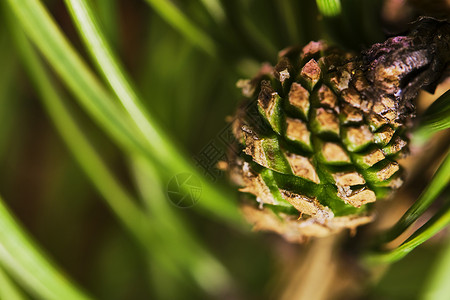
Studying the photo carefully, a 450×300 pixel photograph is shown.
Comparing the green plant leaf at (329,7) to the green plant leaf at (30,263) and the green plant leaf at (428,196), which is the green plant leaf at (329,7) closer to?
the green plant leaf at (428,196)

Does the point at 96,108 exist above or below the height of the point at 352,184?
above

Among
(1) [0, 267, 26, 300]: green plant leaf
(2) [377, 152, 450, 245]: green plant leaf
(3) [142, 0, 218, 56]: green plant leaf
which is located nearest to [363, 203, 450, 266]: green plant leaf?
(2) [377, 152, 450, 245]: green plant leaf

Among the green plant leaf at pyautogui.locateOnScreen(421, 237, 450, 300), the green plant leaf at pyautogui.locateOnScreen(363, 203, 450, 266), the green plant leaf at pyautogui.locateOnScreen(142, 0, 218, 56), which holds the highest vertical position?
the green plant leaf at pyautogui.locateOnScreen(142, 0, 218, 56)

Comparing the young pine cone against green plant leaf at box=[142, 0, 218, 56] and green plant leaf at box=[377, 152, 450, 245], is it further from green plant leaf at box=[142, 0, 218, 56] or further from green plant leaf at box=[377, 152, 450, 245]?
green plant leaf at box=[142, 0, 218, 56]

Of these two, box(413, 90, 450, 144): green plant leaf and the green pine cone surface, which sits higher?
the green pine cone surface

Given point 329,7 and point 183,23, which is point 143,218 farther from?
point 329,7

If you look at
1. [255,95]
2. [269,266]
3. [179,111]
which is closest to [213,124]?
[179,111]

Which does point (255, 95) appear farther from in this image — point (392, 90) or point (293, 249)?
point (293, 249)

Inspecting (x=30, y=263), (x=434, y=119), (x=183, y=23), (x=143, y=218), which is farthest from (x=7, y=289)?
(x=434, y=119)
